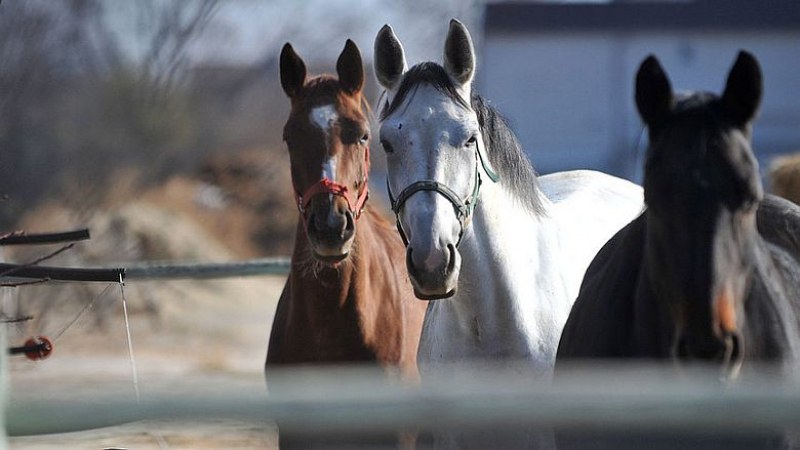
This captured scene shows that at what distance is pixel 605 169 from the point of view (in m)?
35.9

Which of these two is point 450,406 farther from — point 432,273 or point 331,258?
point 331,258

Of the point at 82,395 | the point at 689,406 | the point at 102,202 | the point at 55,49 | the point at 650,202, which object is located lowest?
the point at 689,406

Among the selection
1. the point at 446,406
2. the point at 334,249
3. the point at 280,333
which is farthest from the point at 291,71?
the point at 446,406

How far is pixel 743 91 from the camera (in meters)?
3.30

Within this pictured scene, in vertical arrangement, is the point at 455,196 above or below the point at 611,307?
above

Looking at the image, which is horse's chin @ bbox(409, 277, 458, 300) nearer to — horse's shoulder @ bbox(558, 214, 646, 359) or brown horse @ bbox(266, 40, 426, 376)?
horse's shoulder @ bbox(558, 214, 646, 359)

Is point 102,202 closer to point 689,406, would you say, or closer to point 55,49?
point 55,49

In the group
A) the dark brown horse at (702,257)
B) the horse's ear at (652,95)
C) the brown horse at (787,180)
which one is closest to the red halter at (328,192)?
the dark brown horse at (702,257)

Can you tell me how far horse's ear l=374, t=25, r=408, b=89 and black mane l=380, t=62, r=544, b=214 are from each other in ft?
0.30

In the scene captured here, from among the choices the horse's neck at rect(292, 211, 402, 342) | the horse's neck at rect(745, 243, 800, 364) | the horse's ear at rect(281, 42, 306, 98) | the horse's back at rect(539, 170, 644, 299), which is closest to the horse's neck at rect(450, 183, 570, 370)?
the horse's back at rect(539, 170, 644, 299)

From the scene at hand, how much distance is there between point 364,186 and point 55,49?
13.0 meters

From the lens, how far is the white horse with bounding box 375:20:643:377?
4230 millimetres

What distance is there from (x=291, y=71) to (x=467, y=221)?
1.19 metres

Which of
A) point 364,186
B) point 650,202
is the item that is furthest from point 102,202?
point 650,202
